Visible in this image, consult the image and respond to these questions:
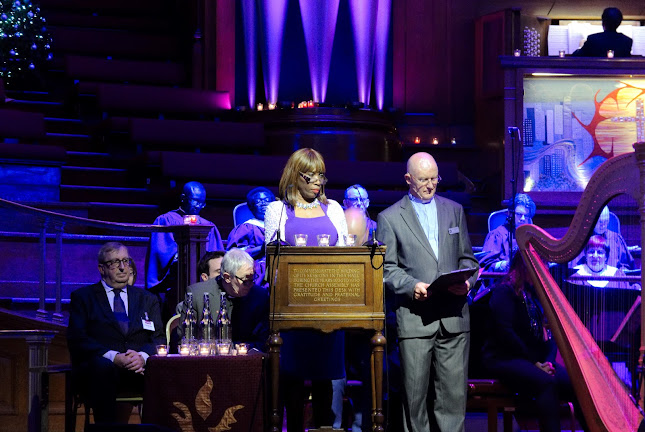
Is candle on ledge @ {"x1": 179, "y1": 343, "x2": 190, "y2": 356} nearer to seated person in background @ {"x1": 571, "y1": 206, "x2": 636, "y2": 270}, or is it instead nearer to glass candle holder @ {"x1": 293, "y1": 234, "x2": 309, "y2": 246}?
glass candle holder @ {"x1": 293, "y1": 234, "x2": 309, "y2": 246}

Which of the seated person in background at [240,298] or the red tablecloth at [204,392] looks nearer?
the red tablecloth at [204,392]

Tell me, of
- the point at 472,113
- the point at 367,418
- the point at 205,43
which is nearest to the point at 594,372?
the point at 367,418

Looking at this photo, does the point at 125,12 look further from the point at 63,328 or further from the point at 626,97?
the point at 63,328

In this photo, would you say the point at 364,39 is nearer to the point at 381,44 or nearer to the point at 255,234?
the point at 381,44

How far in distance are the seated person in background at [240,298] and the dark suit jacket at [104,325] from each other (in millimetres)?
432

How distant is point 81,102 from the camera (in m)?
10.0

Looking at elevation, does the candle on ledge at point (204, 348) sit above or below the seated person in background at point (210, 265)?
below

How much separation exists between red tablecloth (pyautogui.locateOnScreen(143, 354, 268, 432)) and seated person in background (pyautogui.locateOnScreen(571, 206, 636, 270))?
188 cm

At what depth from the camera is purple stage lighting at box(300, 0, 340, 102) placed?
10266 millimetres

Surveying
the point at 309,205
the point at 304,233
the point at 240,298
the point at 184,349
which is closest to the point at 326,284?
the point at 304,233

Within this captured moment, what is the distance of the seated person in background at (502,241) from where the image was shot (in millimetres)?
7250

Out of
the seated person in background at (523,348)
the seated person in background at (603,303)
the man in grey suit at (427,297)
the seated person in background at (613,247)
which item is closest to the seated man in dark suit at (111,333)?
the man in grey suit at (427,297)

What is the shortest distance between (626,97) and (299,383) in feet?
18.6

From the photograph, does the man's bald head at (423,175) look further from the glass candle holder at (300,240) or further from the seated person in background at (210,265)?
the seated person in background at (210,265)
